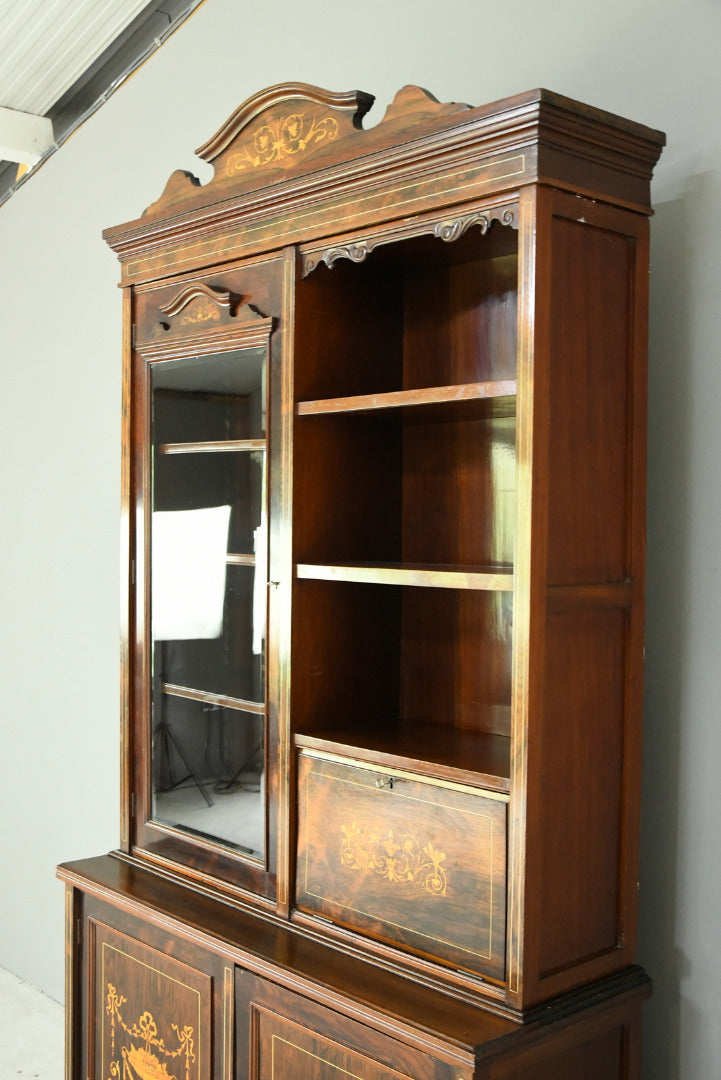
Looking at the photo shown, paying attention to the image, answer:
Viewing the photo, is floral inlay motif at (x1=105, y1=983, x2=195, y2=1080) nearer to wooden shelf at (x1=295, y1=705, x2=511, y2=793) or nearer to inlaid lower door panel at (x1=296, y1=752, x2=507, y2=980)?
inlaid lower door panel at (x1=296, y1=752, x2=507, y2=980)

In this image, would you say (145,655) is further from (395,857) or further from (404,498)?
(395,857)

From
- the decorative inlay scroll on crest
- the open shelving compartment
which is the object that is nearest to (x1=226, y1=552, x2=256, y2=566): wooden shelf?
the open shelving compartment

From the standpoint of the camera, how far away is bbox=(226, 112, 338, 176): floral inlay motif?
2.01 metres

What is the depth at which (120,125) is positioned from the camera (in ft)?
11.4

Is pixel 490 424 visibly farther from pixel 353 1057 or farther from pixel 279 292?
pixel 353 1057

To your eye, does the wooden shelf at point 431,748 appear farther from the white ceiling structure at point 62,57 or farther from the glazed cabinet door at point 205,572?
the white ceiling structure at point 62,57

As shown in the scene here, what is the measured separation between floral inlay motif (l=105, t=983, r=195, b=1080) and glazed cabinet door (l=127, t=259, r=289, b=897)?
0.31 meters

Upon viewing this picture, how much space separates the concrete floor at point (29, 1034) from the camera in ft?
10.8

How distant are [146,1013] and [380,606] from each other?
982 mm

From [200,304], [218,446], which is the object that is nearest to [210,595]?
[218,446]

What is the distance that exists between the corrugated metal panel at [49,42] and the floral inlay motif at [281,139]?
142cm

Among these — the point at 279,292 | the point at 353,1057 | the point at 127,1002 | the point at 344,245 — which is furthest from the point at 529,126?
the point at 127,1002

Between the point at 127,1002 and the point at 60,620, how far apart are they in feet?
5.47

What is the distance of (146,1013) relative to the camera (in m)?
2.29
